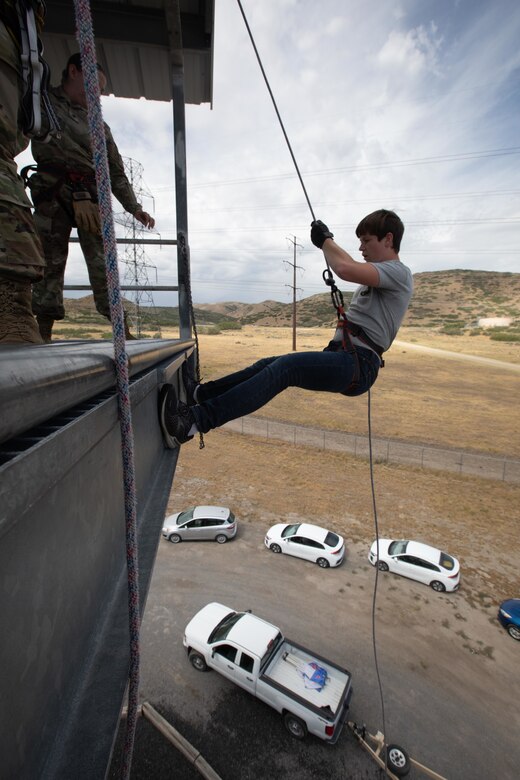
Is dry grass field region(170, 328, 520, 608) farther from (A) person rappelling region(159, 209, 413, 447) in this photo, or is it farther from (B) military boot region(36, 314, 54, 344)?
A: (B) military boot region(36, 314, 54, 344)

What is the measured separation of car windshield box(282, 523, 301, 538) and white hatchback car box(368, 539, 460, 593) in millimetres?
2565

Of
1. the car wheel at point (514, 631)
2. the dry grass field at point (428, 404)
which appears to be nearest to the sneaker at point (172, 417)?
the car wheel at point (514, 631)

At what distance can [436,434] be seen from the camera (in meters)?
21.2

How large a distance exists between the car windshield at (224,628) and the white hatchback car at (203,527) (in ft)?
11.9

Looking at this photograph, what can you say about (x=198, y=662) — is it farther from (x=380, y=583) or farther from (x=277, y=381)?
(x=277, y=381)

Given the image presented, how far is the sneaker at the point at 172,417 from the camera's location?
8.80 feet

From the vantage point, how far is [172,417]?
273cm

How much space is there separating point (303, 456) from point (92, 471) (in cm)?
1882

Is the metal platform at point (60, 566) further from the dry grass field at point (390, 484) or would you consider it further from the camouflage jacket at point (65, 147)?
the dry grass field at point (390, 484)

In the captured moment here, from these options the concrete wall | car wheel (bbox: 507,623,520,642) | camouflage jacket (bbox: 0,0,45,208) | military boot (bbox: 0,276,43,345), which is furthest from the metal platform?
the concrete wall

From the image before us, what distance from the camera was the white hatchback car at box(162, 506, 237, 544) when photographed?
44.3 ft

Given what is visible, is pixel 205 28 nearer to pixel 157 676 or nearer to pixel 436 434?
pixel 157 676

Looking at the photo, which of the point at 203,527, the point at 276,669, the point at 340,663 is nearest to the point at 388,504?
the point at 340,663

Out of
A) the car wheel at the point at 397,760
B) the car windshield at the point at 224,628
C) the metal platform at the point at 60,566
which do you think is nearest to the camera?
the metal platform at the point at 60,566
